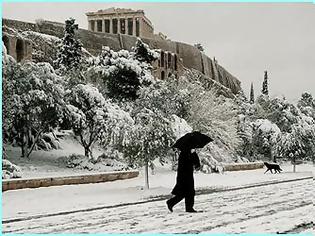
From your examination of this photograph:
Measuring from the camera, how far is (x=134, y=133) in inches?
406

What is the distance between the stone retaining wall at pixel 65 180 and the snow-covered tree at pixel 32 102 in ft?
7.56

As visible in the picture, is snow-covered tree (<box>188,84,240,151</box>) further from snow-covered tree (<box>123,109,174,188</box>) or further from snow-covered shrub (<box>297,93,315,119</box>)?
snow-covered tree (<box>123,109,174,188</box>)

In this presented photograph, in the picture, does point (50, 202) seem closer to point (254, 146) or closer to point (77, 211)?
point (77, 211)

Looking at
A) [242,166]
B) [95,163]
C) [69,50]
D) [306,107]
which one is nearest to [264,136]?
[306,107]

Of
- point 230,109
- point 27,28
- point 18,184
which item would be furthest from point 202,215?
point 27,28

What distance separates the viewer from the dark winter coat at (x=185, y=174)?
7.19m

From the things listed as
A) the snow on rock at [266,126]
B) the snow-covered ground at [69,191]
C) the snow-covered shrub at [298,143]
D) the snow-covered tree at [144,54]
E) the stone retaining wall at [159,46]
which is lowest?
the snow-covered ground at [69,191]

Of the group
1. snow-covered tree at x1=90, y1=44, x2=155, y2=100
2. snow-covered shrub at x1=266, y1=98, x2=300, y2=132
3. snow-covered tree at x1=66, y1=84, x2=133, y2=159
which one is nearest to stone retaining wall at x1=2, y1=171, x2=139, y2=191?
snow-covered tree at x1=66, y1=84, x2=133, y2=159

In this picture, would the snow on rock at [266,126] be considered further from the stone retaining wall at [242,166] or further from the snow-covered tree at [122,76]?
the snow-covered tree at [122,76]

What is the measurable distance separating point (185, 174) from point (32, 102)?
733 centimetres

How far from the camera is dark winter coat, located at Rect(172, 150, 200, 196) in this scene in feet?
23.6

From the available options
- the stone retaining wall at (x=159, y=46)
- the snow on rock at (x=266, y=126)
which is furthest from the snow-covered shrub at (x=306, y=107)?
the stone retaining wall at (x=159, y=46)

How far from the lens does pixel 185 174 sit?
7176mm

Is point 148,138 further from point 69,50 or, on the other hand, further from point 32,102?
point 69,50
